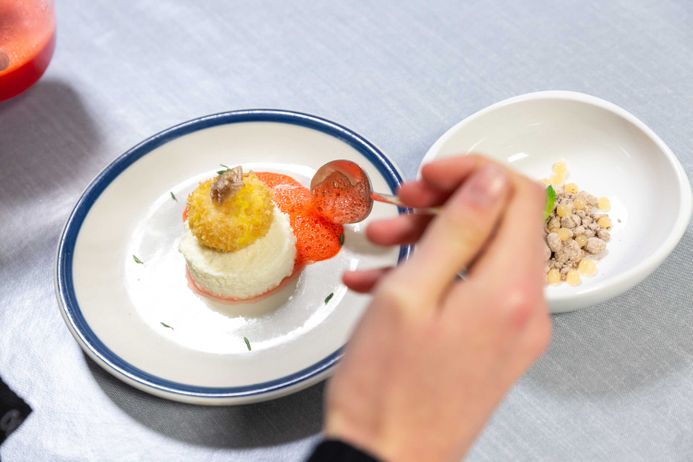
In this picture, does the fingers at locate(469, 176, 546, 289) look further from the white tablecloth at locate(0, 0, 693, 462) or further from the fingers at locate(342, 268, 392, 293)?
the white tablecloth at locate(0, 0, 693, 462)

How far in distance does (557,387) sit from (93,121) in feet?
3.35

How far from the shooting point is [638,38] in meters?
1.41

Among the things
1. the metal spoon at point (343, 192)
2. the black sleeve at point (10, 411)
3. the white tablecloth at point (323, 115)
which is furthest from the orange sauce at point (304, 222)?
the black sleeve at point (10, 411)

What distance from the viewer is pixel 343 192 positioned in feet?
3.71

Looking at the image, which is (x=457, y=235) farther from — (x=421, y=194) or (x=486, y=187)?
(x=421, y=194)

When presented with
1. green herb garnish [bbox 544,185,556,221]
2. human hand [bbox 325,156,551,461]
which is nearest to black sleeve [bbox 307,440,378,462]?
human hand [bbox 325,156,551,461]

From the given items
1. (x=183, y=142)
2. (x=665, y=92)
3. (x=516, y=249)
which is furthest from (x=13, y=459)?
(x=665, y=92)

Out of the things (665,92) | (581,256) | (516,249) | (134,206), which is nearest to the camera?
(516,249)

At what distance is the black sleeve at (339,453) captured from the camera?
0.59 meters

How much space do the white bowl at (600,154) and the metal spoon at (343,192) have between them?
0.38 feet

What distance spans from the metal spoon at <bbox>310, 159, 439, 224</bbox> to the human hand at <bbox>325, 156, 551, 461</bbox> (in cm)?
47

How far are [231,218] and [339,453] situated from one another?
21.2 inches

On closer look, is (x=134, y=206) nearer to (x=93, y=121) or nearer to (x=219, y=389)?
(x=93, y=121)

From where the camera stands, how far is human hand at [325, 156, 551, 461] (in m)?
0.59
